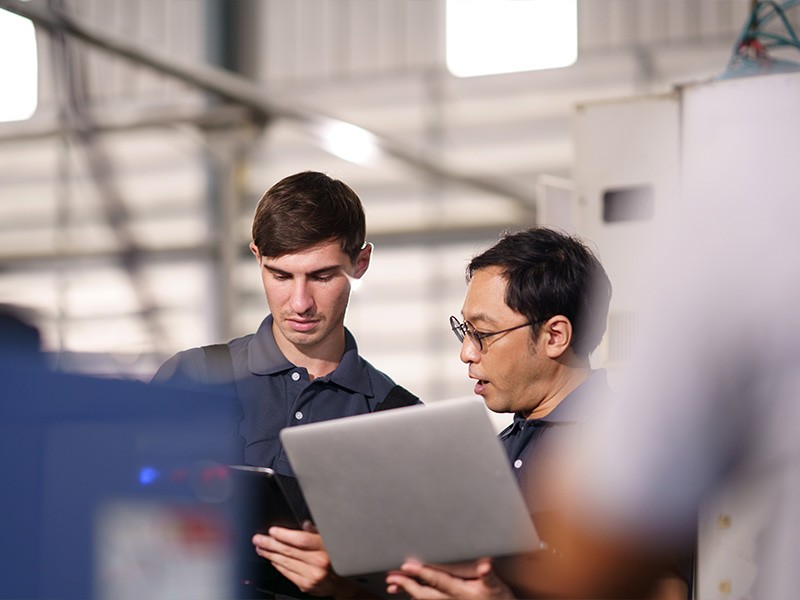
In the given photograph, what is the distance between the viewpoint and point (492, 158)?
19.9ft

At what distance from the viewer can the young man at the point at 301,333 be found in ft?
6.56

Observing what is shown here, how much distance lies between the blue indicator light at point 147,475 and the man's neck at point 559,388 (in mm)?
853

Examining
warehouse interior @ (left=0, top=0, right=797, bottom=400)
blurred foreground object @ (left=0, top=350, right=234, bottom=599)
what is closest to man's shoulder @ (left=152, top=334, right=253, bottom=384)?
blurred foreground object @ (left=0, top=350, right=234, bottom=599)

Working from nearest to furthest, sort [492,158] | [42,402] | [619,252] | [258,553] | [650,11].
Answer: [42,402], [258,553], [619,252], [650,11], [492,158]

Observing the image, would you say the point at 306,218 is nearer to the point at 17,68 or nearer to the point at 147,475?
the point at 147,475

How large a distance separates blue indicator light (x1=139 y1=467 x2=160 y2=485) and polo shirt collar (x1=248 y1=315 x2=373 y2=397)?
101cm

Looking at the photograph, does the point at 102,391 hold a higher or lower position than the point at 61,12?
lower

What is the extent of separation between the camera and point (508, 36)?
5.79 metres

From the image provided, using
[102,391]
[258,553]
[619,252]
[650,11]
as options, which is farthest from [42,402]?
[650,11]

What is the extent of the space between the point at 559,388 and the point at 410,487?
1.37 ft

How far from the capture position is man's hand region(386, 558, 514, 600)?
1.48m

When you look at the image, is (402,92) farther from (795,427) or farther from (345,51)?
(795,427)

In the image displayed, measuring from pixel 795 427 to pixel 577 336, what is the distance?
67 centimetres

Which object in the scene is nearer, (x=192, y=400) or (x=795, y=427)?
(x=192, y=400)
